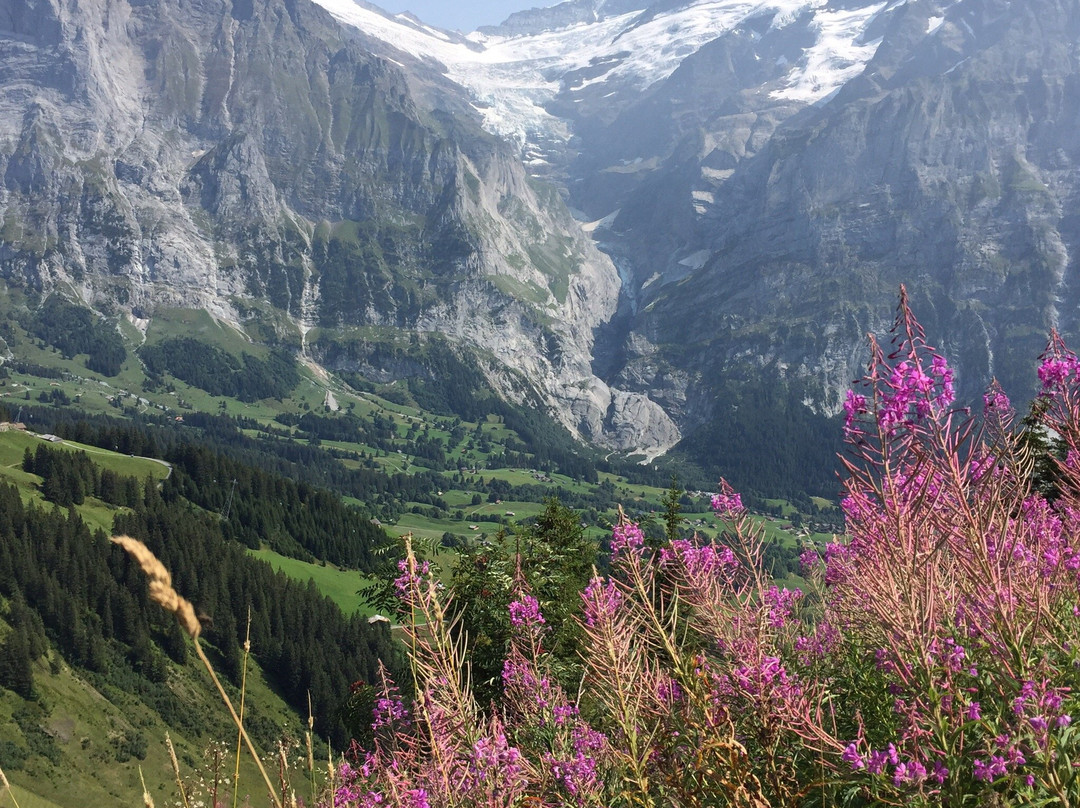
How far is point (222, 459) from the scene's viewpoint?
17975 centimetres

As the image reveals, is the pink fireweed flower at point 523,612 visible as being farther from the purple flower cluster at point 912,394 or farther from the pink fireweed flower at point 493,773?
the purple flower cluster at point 912,394

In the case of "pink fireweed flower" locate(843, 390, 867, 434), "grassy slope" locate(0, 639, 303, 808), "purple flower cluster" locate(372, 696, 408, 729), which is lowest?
"grassy slope" locate(0, 639, 303, 808)

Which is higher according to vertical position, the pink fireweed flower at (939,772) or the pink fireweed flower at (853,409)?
the pink fireweed flower at (853,409)

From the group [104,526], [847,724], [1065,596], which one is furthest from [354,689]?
[104,526]

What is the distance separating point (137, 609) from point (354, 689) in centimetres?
11815

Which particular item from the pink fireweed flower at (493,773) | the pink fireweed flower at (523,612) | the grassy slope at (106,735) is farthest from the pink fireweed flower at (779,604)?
the grassy slope at (106,735)

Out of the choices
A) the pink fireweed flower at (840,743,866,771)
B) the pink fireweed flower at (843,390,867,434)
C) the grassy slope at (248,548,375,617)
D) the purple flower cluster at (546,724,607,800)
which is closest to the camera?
the pink fireweed flower at (840,743,866,771)

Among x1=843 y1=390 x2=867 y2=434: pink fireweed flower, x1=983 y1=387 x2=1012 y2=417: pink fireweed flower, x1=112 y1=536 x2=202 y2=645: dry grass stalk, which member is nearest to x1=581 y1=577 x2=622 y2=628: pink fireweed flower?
x1=843 y1=390 x2=867 y2=434: pink fireweed flower

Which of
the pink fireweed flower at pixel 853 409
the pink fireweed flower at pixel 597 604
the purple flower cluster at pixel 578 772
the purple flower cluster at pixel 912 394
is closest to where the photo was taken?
the purple flower cluster at pixel 912 394

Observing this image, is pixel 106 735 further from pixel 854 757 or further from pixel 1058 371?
pixel 1058 371

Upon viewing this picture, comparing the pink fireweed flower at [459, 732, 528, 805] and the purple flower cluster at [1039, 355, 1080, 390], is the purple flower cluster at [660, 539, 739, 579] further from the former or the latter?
the purple flower cluster at [1039, 355, 1080, 390]

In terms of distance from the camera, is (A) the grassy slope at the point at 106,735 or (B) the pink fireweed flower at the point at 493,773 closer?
(B) the pink fireweed flower at the point at 493,773

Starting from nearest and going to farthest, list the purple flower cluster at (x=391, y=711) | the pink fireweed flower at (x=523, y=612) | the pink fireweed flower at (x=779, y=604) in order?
the pink fireweed flower at (x=779, y=604) → the pink fireweed flower at (x=523, y=612) → the purple flower cluster at (x=391, y=711)

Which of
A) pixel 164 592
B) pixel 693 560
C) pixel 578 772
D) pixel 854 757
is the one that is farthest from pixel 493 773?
pixel 164 592
